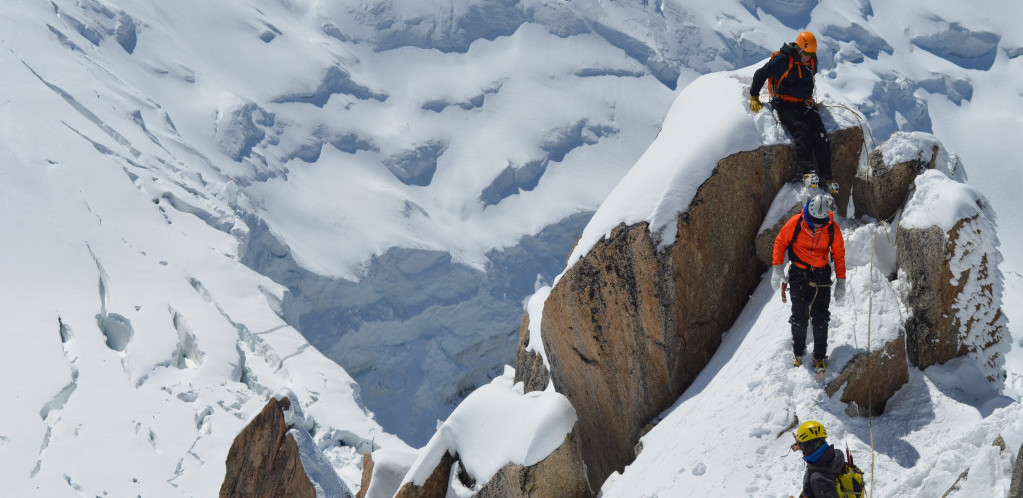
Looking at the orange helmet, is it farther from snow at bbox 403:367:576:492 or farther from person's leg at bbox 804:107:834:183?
snow at bbox 403:367:576:492

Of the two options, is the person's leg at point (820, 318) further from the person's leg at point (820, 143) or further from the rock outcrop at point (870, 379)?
the person's leg at point (820, 143)

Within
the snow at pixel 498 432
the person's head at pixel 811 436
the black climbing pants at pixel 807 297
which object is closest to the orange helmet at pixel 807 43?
the black climbing pants at pixel 807 297

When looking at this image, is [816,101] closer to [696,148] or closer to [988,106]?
[696,148]

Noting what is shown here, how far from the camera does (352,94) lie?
40.2 meters

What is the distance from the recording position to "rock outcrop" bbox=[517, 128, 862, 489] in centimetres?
867

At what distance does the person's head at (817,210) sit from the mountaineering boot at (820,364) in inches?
46.1

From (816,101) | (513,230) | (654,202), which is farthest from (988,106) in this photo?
(654,202)

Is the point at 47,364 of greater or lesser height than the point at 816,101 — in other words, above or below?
below

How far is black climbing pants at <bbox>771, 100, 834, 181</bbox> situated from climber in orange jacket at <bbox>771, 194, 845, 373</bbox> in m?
1.93

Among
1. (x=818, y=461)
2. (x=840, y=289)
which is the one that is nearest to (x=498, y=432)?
(x=840, y=289)

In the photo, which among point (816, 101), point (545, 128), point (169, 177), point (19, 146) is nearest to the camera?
point (816, 101)

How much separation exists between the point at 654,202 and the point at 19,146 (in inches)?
814

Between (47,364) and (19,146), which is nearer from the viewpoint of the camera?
(47,364)

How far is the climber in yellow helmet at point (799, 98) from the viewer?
916 centimetres
